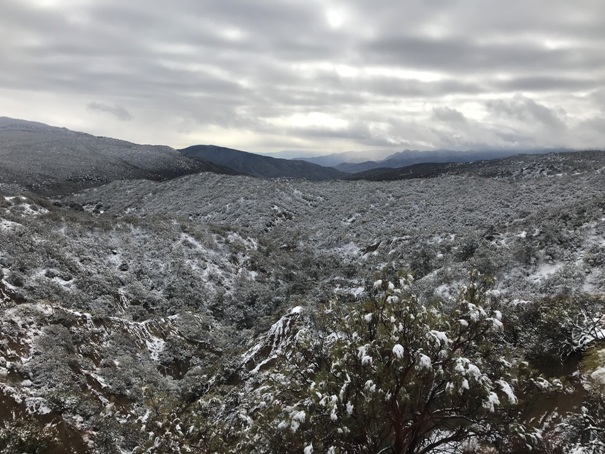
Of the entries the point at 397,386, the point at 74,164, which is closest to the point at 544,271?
the point at 397,386


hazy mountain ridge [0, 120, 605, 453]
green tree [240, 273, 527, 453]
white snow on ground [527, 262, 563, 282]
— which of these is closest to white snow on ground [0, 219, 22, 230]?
hazy mountain ridge [0, 120, 605, 453]

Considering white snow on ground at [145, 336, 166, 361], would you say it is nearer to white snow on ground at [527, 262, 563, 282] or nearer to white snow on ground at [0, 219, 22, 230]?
white snow on ground at [0, 219, 22, 230]

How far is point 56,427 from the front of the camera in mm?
10344

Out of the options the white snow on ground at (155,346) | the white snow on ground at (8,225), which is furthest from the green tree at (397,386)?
the white snow on ground at (8,225)

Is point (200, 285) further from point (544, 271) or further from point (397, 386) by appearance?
point (397, 386)

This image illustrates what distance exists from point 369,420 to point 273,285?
83.5ft

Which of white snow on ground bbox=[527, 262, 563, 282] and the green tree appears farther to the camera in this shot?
white snow on ground bbox=[527, 262, 563, 282]

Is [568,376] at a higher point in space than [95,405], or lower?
higher

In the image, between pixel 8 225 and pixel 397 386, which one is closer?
pixel 397 386

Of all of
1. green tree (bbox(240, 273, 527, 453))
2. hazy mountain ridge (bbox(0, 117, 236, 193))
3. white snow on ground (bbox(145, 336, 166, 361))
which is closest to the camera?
green tree (bbox(240, 273, 527, 453))

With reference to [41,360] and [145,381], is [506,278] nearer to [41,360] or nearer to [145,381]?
[145,381]

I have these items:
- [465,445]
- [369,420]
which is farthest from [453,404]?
[465,445]

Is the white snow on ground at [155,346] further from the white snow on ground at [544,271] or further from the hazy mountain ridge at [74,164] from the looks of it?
the hazy mountain ridge at [74,164]

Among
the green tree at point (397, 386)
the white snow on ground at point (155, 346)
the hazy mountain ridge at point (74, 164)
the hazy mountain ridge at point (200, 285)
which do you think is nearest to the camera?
the green tree at point (397, 386)
